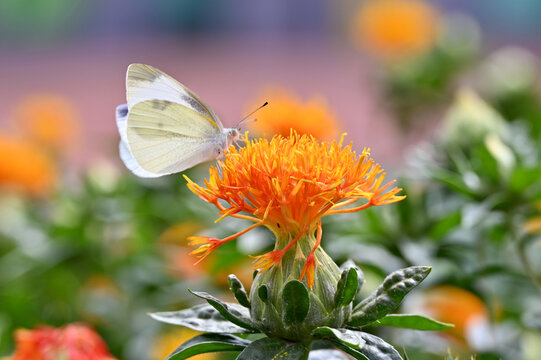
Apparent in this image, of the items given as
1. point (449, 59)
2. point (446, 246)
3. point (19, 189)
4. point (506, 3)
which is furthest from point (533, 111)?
point (506, 3)

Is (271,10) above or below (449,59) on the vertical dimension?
below

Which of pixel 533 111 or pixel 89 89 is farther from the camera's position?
pixel 89 89

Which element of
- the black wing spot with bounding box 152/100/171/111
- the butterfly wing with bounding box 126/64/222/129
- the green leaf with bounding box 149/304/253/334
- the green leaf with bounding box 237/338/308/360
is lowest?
the green leaf with bounding box 149/304/253/334

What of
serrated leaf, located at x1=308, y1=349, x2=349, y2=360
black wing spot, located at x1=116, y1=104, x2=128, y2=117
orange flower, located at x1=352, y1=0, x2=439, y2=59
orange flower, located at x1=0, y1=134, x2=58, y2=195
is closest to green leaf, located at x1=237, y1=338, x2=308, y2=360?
serrated leaf, located at x1=308, y1=349, x2=349, y2=360

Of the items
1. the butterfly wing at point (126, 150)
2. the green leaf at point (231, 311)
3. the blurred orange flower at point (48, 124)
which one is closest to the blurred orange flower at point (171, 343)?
the butterfly wing at point (126, 150)

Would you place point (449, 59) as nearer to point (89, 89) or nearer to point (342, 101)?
point (342, 101)

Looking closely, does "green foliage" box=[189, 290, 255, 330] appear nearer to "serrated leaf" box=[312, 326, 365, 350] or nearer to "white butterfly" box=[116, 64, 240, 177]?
"serrated leaf" box=[312, 326, 365, 350]

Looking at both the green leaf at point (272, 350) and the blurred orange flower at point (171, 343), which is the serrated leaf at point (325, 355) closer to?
the green leaf at point (272, 350)
